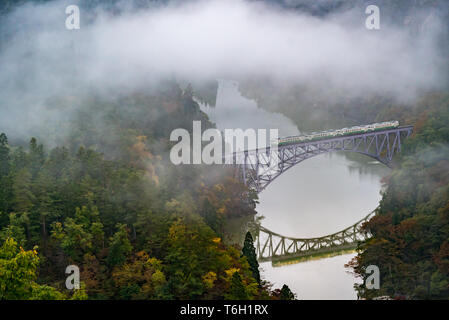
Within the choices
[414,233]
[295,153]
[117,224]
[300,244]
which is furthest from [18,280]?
[295,153]

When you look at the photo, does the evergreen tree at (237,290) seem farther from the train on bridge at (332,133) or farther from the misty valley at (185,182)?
the train on bridge at (332,133)

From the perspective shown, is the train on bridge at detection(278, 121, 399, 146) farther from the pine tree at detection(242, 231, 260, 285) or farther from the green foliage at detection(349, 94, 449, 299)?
the pine tree at detection(242, 231, 260, 285)

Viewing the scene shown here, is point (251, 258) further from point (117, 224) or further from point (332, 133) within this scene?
point (332, 133)

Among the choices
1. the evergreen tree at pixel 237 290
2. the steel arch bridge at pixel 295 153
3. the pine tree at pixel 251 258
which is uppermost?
the steel arch bridge at pixel 295 153

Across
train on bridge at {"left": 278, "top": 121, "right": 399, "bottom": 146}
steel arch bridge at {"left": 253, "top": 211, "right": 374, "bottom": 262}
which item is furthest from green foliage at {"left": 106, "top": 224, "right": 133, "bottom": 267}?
train on bridge at {"left": 278, "top": 121, "right": 399, "bottom": 146}

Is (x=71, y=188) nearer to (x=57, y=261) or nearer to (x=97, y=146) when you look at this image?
(x=57, y=261)

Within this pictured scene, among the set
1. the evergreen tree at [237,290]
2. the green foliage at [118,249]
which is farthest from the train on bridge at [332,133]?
the evergreen tree at [237,290]
